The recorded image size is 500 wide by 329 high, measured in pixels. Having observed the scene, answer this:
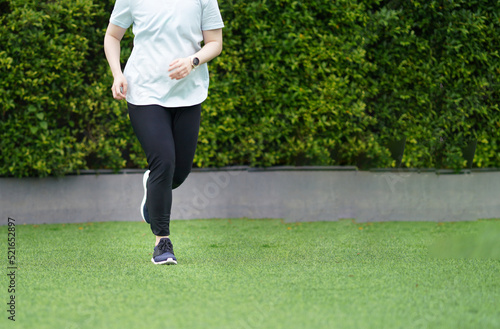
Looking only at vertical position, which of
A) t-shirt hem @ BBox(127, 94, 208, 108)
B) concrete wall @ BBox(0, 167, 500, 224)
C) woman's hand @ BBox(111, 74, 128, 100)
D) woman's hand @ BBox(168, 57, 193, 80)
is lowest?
concrete wall @ BBox(0, 167, 500, 224)

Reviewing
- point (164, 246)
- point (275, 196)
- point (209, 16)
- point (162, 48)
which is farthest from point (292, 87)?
point (164, 246)

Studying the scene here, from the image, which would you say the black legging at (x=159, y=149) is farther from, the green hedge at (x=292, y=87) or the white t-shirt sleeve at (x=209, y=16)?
the green hedge at (x=292, y=87)

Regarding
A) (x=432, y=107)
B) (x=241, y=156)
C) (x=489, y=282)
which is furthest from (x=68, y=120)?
(x=489, y=282)

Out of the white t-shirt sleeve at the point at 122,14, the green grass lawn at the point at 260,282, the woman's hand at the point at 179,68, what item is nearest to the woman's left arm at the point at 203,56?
the woman's hand at the point at 179,68

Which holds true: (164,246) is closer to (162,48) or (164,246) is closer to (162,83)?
(162,83)

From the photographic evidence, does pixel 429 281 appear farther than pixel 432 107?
No

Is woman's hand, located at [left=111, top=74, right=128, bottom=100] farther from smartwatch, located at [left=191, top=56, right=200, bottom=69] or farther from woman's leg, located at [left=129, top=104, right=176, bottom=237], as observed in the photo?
smartwatch, located at [left=191, top=56, right=200, bottom=69]

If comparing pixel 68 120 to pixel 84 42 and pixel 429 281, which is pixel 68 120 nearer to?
pixel 84 42

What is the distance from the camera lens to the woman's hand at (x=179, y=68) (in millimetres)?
3912

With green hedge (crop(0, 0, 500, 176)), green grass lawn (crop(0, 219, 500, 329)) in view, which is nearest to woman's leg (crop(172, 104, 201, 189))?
green grass lawn (crop(0, 219, 500, 329))

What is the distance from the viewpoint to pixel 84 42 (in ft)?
21.1

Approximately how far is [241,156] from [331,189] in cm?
110

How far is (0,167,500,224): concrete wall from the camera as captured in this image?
6770mm

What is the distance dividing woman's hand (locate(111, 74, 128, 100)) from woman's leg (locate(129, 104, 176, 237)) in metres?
0.12
